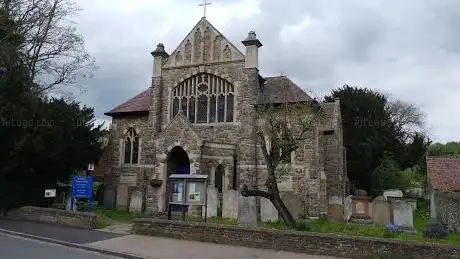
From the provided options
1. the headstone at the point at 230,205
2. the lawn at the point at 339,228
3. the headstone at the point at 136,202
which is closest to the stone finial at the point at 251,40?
the headstone at the point at 230,205

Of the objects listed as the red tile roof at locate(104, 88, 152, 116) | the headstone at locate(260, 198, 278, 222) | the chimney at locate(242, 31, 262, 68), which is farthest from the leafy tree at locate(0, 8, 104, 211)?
the chimney at locate(242, 31, 262, 68)

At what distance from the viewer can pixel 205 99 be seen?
27906 millimetres

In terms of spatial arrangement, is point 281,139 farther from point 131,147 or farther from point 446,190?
point 131,147

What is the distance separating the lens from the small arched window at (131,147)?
30297 mm

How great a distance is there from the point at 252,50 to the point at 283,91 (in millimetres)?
3293

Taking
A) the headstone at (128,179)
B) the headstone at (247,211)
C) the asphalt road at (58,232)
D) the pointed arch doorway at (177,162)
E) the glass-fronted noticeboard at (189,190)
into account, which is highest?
the pointed arch doorway at (177,162)

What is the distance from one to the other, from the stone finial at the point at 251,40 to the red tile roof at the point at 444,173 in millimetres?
12075

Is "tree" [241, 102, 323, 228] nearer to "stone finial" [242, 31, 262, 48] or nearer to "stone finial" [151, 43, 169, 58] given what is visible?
"stone finial" [242, 31, 262, 48]

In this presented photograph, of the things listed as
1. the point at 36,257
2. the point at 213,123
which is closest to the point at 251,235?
the point at 36,257

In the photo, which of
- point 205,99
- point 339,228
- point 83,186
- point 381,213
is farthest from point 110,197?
point 381,213

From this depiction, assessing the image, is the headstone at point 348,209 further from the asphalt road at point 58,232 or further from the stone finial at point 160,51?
the stone finial at point 160,51

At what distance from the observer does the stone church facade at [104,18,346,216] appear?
25.4 metres

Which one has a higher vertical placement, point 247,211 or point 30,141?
point 30,141

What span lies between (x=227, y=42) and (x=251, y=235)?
1614 cm
